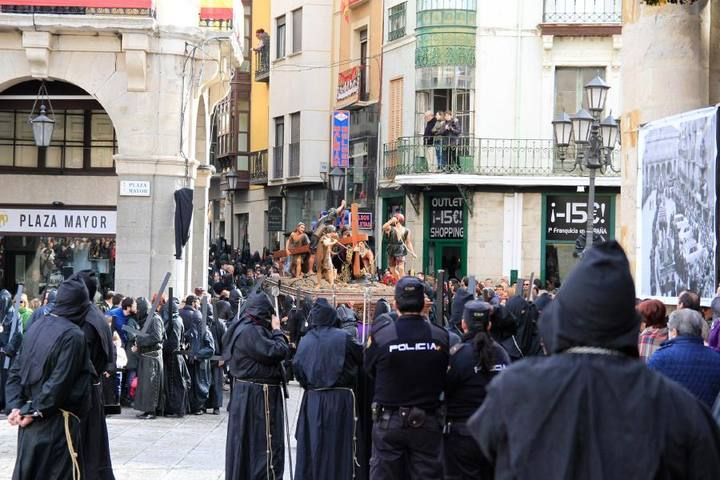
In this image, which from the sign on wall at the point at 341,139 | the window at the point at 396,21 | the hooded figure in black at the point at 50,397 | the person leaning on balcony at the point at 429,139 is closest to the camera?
the hooded figure in black at the point at 50,397

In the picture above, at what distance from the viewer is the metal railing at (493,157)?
38688 mm

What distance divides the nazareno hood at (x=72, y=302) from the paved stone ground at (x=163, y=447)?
11.6ft

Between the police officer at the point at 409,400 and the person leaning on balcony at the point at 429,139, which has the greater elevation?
the person leaning on balcony at the point at 429,139

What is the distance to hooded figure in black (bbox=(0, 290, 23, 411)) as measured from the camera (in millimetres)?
18953

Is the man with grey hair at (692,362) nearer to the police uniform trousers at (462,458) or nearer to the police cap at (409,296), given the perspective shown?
the police uniform trousers at (462,458)

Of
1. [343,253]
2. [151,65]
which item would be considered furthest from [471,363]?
[343,253]

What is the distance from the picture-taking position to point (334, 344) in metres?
11.5

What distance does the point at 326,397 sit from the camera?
456 inches

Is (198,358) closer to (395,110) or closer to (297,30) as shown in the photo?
(395,110)

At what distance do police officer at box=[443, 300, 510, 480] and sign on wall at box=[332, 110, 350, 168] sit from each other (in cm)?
3478

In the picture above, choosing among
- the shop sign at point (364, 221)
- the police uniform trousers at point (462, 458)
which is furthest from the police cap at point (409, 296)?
the shop sign at point (364, 221)

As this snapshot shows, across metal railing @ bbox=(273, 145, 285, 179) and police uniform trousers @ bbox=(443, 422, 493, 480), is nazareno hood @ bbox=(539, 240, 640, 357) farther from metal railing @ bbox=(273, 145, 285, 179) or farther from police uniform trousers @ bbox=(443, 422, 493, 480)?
metal railing @ bbox=(273, 145, 285, 179)

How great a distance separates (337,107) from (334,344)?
121ft

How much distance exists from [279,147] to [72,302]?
42.2 meters
